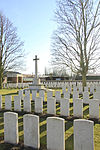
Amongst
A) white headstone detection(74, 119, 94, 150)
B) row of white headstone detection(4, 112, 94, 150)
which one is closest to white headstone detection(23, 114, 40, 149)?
row of white headstone detection(4, 112, 94, 150)

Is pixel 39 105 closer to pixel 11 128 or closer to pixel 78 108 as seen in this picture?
pixel 78 108

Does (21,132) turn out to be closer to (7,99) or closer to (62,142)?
(62,142)

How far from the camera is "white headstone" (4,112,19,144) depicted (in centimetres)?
316

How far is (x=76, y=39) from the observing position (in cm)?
1273

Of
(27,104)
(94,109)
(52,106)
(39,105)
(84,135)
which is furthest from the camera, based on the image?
(27,104)

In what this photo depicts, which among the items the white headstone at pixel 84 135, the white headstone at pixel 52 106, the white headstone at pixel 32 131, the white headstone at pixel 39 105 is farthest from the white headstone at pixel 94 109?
the white headstone at pixel 32 131

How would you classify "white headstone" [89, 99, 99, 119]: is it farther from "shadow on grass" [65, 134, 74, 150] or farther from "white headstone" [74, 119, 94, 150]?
"white headstone" [74, 119, 94, 150]

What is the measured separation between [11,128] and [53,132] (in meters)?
1.09

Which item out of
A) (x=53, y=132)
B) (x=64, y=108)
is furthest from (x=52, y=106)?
(x=53, y=132)

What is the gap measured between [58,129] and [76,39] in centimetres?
1116

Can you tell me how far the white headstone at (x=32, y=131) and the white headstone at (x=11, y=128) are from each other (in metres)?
0.25

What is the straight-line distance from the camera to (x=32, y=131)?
301cm

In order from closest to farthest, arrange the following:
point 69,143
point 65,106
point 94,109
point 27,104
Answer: point 69,143
point 94,109
point 65,106
point 27,104

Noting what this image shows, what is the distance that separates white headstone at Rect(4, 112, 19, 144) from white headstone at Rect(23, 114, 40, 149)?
25 cm
